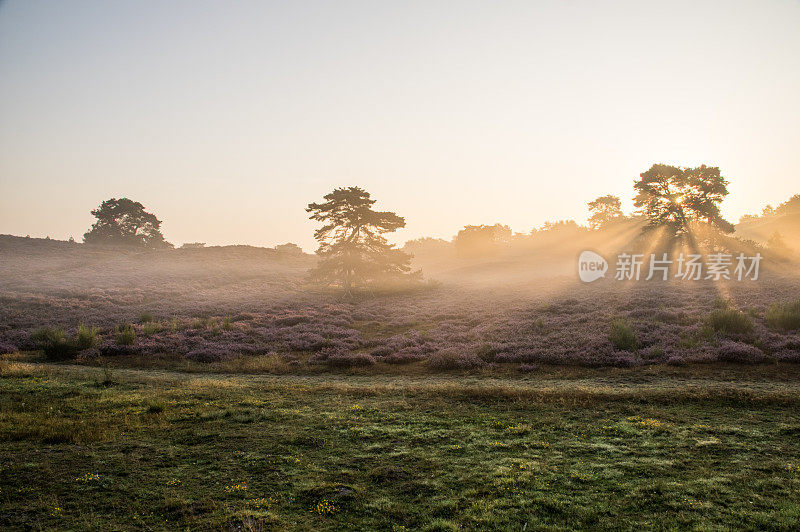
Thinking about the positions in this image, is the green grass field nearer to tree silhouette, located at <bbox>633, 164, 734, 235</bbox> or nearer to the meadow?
the meadow

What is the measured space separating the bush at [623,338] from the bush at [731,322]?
476cm

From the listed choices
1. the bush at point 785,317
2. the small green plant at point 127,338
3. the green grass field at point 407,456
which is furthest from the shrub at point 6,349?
the bush at point 785,317

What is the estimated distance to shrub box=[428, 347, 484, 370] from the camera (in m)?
20.5

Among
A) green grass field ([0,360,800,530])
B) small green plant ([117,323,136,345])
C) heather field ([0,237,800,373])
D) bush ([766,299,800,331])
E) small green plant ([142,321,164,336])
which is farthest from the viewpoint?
small green plant ([142,321,164,336])

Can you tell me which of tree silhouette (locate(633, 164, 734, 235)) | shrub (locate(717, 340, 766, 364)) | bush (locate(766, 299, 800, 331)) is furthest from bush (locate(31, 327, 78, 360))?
tree silhouette (locate(633, 164, 734, 235))

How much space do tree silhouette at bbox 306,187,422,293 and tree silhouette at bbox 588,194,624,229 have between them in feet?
225

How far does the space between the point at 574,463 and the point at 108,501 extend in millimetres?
9299

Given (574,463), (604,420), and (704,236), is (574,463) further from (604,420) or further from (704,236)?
(704,236)

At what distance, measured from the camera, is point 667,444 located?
9.66 meters

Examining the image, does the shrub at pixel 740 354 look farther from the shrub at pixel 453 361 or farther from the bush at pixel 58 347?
the bush at pixel 58 347

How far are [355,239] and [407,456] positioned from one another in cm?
3850

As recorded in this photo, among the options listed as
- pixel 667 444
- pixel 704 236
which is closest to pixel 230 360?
pixel 667 444

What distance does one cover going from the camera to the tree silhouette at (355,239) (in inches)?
1802

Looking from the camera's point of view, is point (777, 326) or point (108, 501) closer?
point (108, 501)
